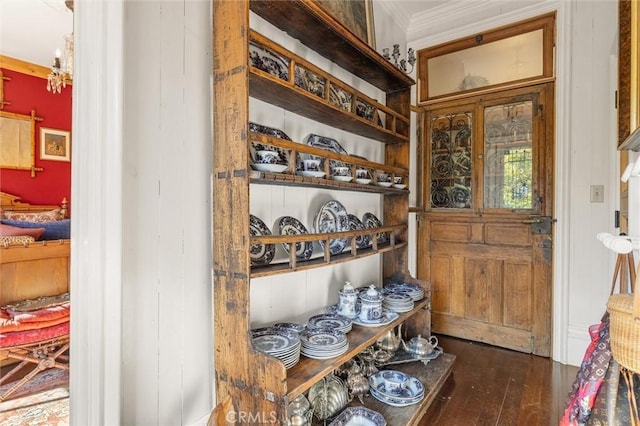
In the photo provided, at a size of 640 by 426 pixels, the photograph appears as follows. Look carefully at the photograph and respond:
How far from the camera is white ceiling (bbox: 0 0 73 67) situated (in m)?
2.56

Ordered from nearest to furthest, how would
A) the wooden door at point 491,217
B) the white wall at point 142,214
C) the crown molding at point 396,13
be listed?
the white wall at point 142,214 < the wooden door at point 491,217 < the crown molding at point 396,13

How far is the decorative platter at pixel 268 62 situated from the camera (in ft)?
4.63

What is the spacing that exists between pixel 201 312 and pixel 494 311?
7.86 feet

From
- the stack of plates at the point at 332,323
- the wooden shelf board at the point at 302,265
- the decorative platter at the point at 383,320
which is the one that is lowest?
the decorative platter at the point at 383,320

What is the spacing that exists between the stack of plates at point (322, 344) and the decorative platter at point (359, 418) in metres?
0.35

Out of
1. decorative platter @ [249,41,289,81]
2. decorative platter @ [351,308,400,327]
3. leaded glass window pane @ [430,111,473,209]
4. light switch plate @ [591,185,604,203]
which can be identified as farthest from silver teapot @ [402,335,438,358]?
decorative platter @ [249,41,289,81]

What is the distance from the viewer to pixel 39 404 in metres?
1.93

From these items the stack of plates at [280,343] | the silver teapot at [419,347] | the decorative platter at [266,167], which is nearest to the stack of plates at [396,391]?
the silver teapot at [419,347]

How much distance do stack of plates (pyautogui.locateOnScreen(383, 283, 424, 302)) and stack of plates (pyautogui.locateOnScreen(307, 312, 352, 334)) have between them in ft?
1.75

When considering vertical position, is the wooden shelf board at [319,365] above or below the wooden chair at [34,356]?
above

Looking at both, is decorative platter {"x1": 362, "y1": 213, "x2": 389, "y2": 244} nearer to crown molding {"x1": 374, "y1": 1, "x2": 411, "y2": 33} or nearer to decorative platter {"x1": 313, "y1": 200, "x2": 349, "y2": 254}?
decorative platter {"x1": 313, "y1": 200, "x2": 349, "y2": 254}

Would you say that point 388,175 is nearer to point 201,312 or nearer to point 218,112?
point 218,112

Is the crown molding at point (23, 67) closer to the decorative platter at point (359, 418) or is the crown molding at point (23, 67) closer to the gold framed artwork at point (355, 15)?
the gold framed artwork at point (355, 15)

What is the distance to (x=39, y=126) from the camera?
4.02 m
